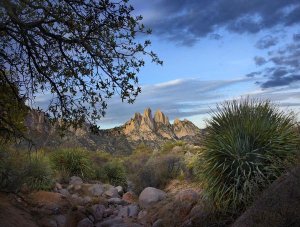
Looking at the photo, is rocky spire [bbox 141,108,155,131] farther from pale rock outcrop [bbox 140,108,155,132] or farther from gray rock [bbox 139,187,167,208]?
gray rock [bbox 139,187,167,208]

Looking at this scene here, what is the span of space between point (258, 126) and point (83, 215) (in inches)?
287

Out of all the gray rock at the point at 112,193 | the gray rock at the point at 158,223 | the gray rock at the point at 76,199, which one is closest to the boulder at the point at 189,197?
the gray rock at the point at 158,223

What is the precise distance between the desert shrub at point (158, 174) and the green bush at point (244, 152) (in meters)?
8.93

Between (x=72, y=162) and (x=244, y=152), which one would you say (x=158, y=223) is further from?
(x=72, y=162)

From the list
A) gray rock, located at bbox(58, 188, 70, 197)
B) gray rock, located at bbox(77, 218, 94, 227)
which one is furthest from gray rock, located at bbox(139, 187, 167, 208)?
gray rock, located at bbox(58, 188, 70, 197)

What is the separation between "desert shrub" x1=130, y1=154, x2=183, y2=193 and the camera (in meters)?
19.9

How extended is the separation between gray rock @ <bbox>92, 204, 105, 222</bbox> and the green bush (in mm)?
6033

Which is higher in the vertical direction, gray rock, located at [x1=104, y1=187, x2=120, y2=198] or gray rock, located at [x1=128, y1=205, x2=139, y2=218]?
gray rock, located at [x1=104, y1=187, x2=120, y2=198]

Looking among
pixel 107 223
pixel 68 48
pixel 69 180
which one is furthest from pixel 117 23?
pixel 69 180

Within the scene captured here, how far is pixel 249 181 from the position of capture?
9734 millimetres

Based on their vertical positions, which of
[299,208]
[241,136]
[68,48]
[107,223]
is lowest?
[107,223]

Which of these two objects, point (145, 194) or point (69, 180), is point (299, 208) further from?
point (69, 180)

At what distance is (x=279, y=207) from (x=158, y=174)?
13.2 meters

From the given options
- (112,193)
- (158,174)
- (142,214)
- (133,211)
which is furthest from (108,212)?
(158,174)
